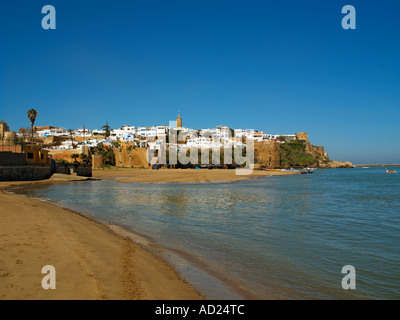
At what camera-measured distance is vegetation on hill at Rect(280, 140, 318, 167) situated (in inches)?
5847

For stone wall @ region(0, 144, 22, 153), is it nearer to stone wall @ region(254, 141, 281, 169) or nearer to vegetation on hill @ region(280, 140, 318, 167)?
stone wall @ region(254, 141, 281, 169)

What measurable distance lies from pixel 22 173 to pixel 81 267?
37.3 metres

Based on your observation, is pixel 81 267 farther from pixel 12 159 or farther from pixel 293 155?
pixel 293 155

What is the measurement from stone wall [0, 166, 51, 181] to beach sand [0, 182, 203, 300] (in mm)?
30606

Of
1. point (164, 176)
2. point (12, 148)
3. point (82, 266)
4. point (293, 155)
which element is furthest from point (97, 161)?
point (293, 155)

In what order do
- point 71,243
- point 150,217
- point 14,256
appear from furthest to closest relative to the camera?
point 150,217 < point 71,243 < point 14,256

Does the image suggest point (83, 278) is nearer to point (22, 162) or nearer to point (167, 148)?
point (22, 162)

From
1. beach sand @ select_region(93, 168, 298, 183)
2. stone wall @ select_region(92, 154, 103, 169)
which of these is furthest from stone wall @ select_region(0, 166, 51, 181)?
stone wall @ select_region(92, 154, 103, 169)

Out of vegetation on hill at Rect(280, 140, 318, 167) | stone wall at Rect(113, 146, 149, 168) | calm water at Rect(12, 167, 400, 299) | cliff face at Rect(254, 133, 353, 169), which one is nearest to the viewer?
calm water at Rect(12, 167, 400, 299)

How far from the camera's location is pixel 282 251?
786 cm

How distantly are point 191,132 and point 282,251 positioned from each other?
477 feet

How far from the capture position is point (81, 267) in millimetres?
5531

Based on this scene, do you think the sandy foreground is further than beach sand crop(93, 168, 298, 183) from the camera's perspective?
No
